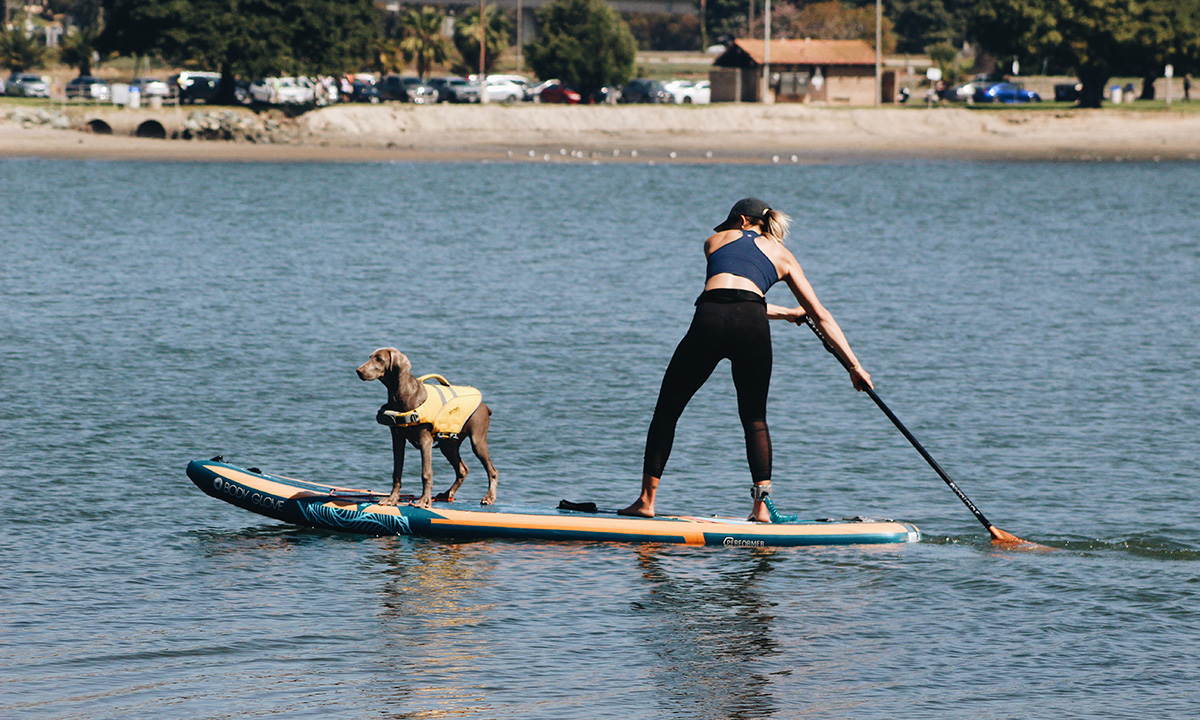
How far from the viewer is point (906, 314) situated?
2366 centimetres

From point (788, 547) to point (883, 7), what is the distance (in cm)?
11340

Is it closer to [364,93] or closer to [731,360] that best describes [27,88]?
[364,93]

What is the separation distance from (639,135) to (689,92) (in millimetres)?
10593

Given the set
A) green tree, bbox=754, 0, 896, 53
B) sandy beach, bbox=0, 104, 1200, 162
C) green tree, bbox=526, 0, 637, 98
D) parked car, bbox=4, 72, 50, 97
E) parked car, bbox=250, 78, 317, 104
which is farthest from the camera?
green tree, bbox=754, 0, 896, 53

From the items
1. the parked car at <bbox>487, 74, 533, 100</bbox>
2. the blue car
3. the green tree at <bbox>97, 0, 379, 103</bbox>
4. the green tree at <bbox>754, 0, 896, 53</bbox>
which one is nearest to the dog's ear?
the green tree at <bbox>97, 0, 379, 103</bbox>

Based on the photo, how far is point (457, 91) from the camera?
73875mm

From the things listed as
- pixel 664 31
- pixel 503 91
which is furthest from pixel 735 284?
pixel 664 31

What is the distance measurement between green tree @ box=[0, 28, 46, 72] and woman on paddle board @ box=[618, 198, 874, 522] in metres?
86.0

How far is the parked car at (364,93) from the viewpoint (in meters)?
73.6

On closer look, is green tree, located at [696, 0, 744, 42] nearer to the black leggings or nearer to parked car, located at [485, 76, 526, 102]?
parked car, located at [485, 76, 526, 102]

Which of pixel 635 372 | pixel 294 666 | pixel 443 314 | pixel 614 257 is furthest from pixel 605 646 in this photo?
pixel 614 257

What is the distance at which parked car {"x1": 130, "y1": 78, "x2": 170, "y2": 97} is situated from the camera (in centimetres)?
7132

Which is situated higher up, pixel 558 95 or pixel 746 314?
pixel 558 95

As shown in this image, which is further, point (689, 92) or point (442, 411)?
point (689, 92)
